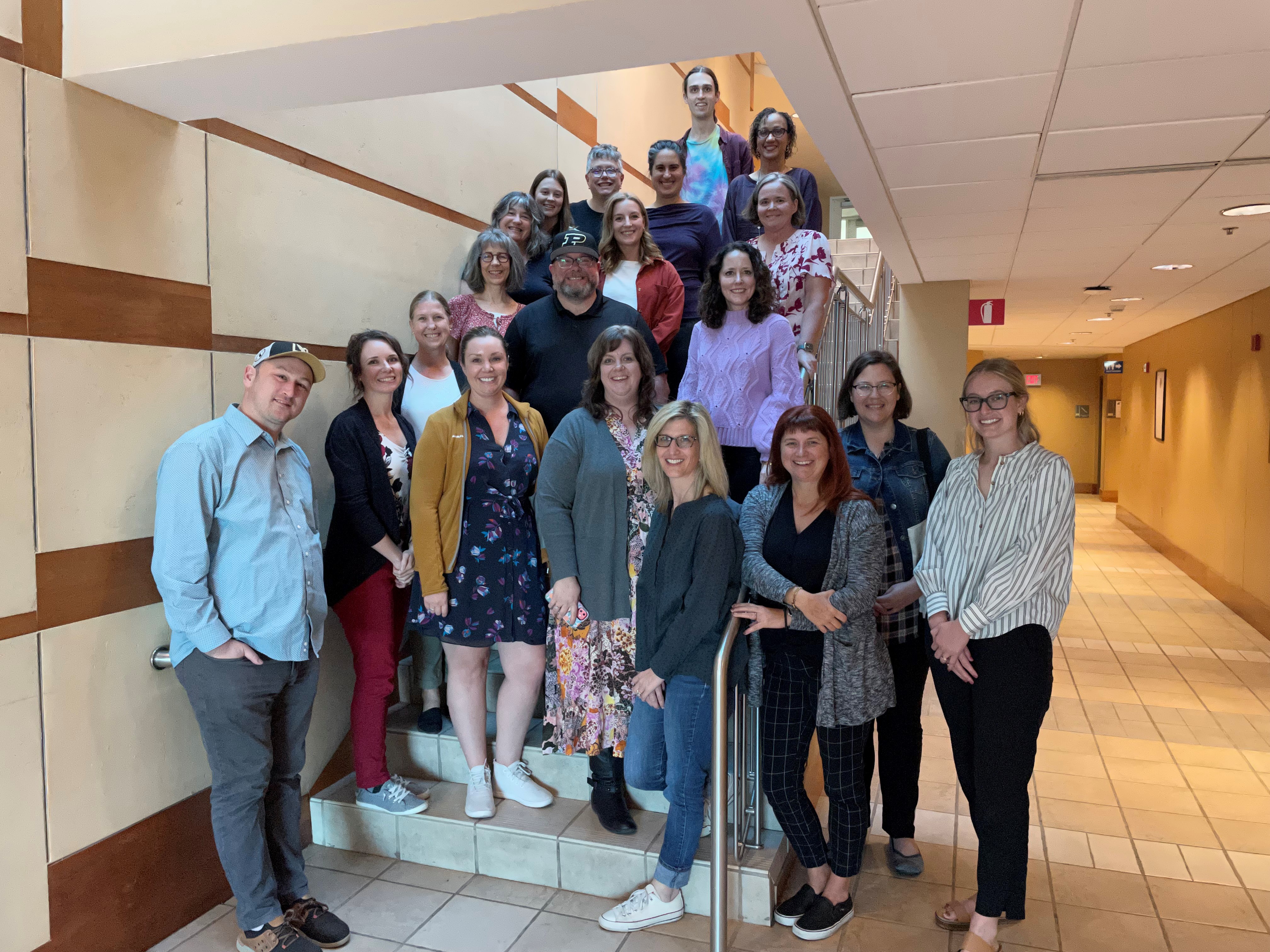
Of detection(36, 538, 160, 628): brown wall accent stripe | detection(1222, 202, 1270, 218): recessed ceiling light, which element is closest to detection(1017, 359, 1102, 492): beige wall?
detection(1222, 202, 1270, 218): recessed ceiling light

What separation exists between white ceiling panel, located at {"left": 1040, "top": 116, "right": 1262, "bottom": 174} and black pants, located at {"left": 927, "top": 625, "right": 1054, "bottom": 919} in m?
1.64

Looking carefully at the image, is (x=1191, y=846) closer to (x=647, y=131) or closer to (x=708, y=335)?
(x=708, y=335)

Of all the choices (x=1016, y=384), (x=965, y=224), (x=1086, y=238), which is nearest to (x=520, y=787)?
(x=1016, y=384)

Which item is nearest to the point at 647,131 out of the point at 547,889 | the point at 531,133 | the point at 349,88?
the point at 531,133

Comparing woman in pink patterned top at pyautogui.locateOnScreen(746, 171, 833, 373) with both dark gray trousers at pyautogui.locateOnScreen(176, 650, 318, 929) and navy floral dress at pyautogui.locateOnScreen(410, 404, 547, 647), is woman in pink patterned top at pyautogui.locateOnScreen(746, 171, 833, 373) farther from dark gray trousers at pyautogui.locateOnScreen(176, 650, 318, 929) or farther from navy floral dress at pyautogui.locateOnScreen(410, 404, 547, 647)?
dark gray trousers at pyautogui.locateOnScreen(176, 650, 318, 929)

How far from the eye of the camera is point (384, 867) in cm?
319

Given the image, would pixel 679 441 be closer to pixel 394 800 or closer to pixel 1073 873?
pixel 394 800

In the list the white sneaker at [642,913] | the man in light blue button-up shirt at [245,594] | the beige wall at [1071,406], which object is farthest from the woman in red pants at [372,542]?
the beige wall at [1071,406]

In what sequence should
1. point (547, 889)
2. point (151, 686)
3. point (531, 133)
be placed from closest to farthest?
point (151, 686) → point (547, 889) → point (531, 133)

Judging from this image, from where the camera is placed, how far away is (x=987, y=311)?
7152 millimetres

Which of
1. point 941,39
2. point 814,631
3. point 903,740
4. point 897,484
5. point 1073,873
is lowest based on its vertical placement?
point 1073,873

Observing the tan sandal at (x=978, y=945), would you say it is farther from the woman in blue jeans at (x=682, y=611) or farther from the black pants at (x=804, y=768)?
the woman in blue jeans at (x=682, y=611)

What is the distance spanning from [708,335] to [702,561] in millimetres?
1031

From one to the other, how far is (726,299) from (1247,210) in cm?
268
